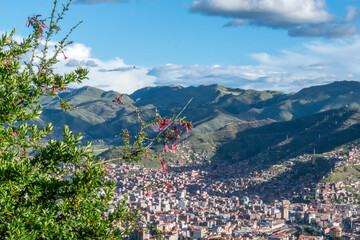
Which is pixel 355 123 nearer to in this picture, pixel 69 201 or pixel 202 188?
pixel 202 188

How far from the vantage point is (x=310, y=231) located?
215 ft

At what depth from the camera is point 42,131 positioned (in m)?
6.60

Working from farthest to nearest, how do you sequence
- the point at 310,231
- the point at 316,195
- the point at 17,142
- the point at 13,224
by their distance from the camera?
the point at 316,195 < the point at 310,231 < the point at 17,142 < the point at 13,224

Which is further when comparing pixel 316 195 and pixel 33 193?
pixel 316 195

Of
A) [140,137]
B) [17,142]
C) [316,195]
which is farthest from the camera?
[316,195]

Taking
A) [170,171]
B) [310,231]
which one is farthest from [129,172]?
[310,231]

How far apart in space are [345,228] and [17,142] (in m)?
68.7

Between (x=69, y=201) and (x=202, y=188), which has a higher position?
(x=69, y=201)

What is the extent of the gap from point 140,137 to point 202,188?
A: 10543cm

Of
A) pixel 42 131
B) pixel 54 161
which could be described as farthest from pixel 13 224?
pixel 42 131

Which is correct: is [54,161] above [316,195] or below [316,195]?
above

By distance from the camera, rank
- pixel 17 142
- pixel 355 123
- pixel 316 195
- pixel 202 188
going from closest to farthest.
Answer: pixel 17 142, pixel 316 195, pixel 202 188, pixel 355 123

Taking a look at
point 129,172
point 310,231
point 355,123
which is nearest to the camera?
point 310,231

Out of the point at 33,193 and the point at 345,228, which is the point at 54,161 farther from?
the point at 345,228
